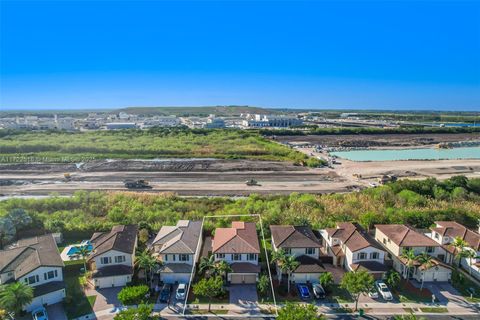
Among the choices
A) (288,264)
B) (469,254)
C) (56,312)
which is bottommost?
(56,312)

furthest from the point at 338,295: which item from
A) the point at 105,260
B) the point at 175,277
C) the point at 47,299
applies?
the point at 47,299

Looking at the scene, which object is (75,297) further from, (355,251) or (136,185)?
(136,185)

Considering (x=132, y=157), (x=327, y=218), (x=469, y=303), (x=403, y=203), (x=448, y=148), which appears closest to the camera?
(x=469, y=303)

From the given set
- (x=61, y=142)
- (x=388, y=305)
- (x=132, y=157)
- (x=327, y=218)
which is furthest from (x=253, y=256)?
(x=61, y=142)

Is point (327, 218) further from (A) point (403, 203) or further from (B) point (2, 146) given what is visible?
(B) point (2, 146)

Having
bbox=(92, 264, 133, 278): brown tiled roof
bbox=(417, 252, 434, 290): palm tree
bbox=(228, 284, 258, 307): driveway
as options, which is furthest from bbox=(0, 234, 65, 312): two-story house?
bbox=(417, 252, 434, 290): palm tree

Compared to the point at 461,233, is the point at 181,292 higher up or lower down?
lower down

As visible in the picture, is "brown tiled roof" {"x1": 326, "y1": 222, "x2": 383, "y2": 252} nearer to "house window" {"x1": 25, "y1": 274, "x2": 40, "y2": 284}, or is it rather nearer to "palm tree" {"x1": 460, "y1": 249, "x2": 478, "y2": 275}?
"palm tree" {"x1": 460, "y1": 249, "x2": 478, "y2": 275}
